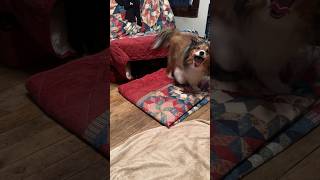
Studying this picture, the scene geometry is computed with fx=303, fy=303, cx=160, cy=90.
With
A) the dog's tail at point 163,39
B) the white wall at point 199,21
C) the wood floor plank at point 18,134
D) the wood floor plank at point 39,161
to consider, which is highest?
the white wall at point 199,21

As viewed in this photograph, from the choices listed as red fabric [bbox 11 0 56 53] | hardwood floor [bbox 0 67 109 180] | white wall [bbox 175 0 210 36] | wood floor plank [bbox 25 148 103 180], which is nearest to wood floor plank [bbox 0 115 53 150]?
hardwood floor [bbox 0 67 109 180]

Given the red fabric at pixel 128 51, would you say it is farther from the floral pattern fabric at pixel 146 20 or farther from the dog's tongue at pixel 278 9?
the dog's tongue at pixel 278 9

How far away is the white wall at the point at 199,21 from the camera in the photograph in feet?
6.66

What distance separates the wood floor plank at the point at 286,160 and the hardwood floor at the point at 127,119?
Result: 0.52m

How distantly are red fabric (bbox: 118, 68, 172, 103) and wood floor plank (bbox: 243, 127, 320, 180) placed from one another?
2.67 feet

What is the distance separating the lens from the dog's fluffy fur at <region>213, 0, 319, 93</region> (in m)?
1.17

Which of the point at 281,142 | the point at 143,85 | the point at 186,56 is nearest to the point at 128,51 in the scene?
the point at 143,85

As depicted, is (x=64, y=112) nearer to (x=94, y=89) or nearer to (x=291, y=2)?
(x=94, y=89)

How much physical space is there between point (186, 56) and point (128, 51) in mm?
354

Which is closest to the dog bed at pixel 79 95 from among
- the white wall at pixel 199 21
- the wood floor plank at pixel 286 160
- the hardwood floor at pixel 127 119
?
the hardwood floor at pixel 127 119

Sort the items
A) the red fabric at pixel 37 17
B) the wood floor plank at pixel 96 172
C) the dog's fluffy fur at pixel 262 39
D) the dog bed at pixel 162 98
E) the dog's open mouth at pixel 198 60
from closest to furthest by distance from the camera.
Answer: the red fabric at pixel 37 17
the wood floor plank at pixel 96 172
the dog's fluffy fur at pixel 262 39
the dog bed at pixel 162 98
the dog's open mouth at pixel 198 60

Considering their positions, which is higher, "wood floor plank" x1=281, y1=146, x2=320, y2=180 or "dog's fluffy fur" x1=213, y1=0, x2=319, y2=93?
"dog's fluffy fur" x1=213, y1=0, x2=319, y2=93

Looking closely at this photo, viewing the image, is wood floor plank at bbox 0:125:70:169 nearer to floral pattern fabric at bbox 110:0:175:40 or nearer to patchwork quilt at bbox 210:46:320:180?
patchwork quilt at bbox 210:46:320:180

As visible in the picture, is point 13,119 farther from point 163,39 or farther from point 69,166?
point 163,39
